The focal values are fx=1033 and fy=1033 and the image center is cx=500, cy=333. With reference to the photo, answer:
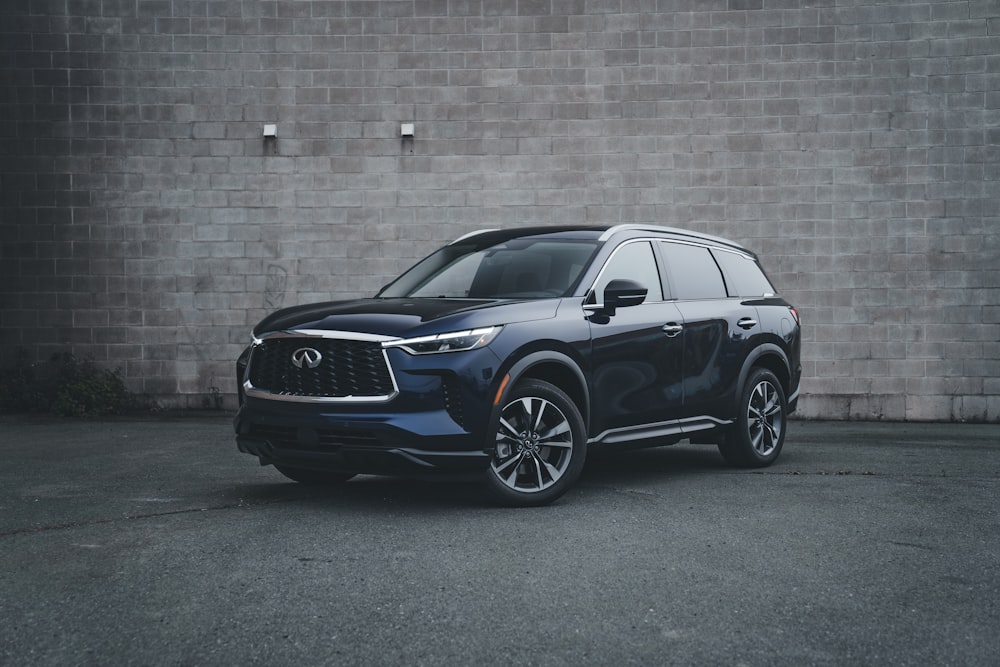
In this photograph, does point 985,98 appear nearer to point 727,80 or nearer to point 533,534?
point 727,80

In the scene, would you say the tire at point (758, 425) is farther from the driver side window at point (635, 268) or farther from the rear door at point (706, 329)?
the driver side window at point (635, 268)

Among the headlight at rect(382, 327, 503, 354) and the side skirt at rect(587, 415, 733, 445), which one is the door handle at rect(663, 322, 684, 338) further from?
the headlight at rect(382, 327, 503, 354)

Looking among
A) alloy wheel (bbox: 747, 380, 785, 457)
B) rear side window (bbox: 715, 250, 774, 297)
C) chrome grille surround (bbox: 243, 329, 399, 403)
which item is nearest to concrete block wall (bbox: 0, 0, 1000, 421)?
rear side window (bbox: 715, 250, 774, 297)

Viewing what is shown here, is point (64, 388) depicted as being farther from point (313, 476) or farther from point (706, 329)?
point (706, 329)

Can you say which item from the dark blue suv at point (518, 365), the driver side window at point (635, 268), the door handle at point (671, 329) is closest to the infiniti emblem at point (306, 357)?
the dark blue suv at point (518, 365)

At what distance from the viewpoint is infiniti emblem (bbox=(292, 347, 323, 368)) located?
19.3 ft

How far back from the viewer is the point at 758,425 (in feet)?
26.9

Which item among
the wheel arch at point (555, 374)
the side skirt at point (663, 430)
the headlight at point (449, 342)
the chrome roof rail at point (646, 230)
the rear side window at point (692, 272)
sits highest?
the chrome roof rail at point (646, 230)

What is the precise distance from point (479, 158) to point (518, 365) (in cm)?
711

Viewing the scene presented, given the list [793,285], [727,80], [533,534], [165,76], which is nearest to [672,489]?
[533,534]

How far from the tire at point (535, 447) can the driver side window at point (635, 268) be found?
0.97 m

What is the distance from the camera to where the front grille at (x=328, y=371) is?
5734mm

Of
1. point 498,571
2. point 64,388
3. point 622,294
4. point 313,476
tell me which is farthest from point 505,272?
point 64,388

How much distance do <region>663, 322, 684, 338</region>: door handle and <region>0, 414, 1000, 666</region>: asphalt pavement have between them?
106cm
